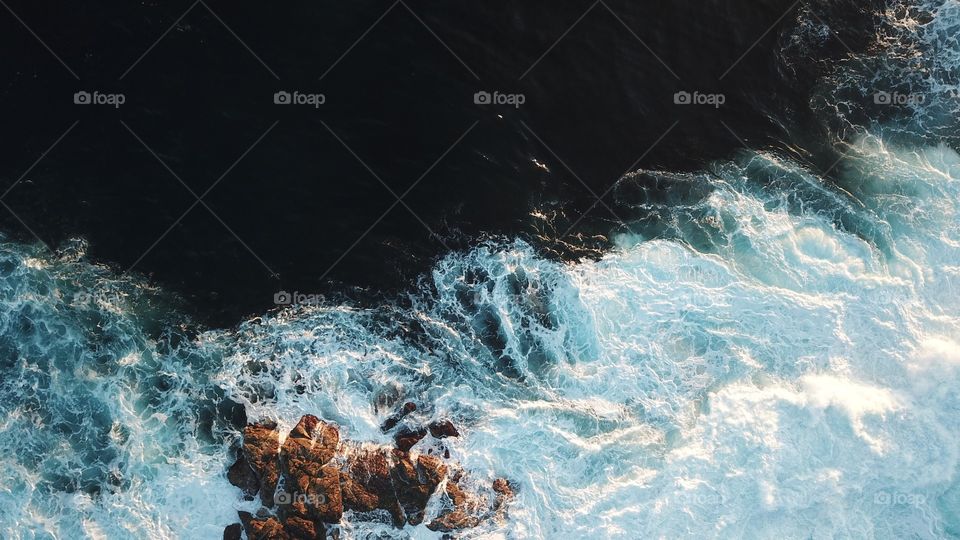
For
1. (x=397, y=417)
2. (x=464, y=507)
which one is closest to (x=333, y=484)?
(x=397, y=417)

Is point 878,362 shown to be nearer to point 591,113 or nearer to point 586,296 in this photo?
point 586,296

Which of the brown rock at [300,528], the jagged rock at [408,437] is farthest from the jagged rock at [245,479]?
the jagged rock at [408,437]

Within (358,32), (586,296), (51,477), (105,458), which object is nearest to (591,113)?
(586,296)

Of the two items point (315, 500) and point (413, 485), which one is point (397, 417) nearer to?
point (413, 485)

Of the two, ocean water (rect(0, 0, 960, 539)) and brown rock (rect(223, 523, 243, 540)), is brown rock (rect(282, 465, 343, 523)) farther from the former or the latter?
brown rock (rect(223, 523, 243, 540))

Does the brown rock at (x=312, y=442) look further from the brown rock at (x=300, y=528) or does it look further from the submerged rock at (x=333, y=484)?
the brown rock at (x=300, y=528)

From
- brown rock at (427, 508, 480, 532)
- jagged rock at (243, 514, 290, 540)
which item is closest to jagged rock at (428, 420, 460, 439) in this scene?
brown rock at (427, 508, 480, 532)
